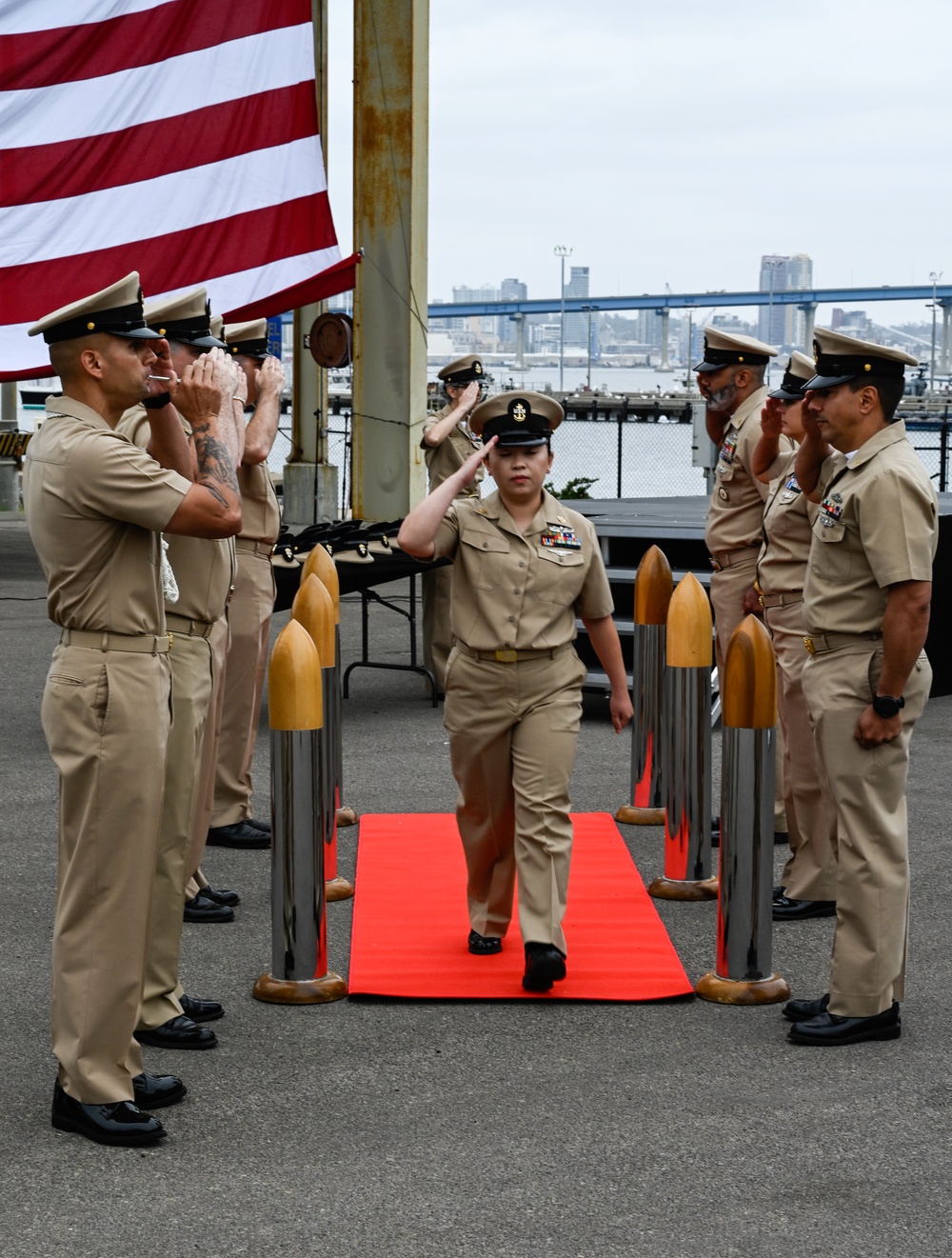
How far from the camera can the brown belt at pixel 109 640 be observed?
3891mm

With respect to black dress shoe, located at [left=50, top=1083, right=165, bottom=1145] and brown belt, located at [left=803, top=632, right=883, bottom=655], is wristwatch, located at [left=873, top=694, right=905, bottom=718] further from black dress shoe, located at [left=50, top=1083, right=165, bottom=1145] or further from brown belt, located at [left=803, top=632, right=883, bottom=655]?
black dress shoe, located at [left=50, top=1083, right=165, bottom=1145]

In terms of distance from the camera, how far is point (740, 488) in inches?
275

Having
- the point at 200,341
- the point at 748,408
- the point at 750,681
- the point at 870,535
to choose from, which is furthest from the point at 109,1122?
the point at 748,408

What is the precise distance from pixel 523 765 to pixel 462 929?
0.99 metres

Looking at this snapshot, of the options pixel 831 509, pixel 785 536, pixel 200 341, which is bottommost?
pixel 785 536

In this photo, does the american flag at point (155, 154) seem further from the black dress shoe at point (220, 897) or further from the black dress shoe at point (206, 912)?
the black dress shoe at point (206, 912)

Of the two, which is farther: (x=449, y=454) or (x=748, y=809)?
(x=449, y=454)

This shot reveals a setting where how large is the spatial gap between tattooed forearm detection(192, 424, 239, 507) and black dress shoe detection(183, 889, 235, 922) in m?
2.34

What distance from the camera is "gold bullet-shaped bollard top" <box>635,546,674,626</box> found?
7.48 metres

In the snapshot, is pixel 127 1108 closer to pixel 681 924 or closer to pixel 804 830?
pixel 681 924

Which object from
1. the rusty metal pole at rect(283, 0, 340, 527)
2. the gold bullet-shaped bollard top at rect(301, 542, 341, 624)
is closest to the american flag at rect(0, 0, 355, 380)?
the gold bullet-shaped bollard top at rect(301, 542, 341, 624)

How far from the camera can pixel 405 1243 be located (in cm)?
343

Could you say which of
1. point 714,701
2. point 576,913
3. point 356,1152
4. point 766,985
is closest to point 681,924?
point 576,913

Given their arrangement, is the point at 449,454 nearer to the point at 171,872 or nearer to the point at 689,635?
the point at 689,635
